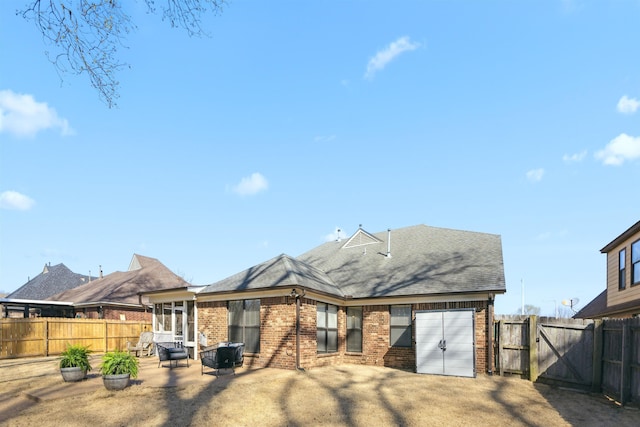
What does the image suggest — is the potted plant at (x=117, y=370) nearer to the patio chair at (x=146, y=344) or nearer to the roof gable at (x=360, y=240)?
the patio chair at (x=146, y=344)

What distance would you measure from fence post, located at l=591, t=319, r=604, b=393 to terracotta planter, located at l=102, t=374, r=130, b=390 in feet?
38.7

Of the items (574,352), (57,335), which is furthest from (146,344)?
(574,352)

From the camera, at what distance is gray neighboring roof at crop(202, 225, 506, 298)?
1465 centimetres

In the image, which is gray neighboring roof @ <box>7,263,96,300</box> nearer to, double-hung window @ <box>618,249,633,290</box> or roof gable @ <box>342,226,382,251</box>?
roof gable @ <box>342,226,382,251</box>

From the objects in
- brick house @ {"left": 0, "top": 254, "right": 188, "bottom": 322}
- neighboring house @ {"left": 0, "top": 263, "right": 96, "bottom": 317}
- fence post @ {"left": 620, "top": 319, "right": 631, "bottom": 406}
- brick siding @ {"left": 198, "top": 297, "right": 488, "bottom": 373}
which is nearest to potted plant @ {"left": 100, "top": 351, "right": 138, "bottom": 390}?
brick siding @ {"left": 198, "top": 297, "right": 488, "bottom": 373}

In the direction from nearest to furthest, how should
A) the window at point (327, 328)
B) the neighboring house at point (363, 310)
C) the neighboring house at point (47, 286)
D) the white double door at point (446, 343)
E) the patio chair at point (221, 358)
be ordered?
the patio chair at point (221, 358) → the white double door at point (446, 343) → the neighboring house at point (363, 310) → the window at point (327, 328) → the neighboring house at point (47, 286)

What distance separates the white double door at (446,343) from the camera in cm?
1323

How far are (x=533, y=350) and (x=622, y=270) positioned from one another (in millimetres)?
7926

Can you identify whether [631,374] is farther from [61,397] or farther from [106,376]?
[61,397]

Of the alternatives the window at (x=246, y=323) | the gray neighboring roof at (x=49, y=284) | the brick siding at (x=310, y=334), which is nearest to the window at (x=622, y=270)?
the brick siding at (x=310, y=334)

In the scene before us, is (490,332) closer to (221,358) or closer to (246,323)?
(246,323)

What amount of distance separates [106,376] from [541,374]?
11587mm

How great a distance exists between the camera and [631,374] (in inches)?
385

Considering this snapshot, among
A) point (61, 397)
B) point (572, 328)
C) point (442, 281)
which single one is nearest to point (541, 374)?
point (572, 328)
